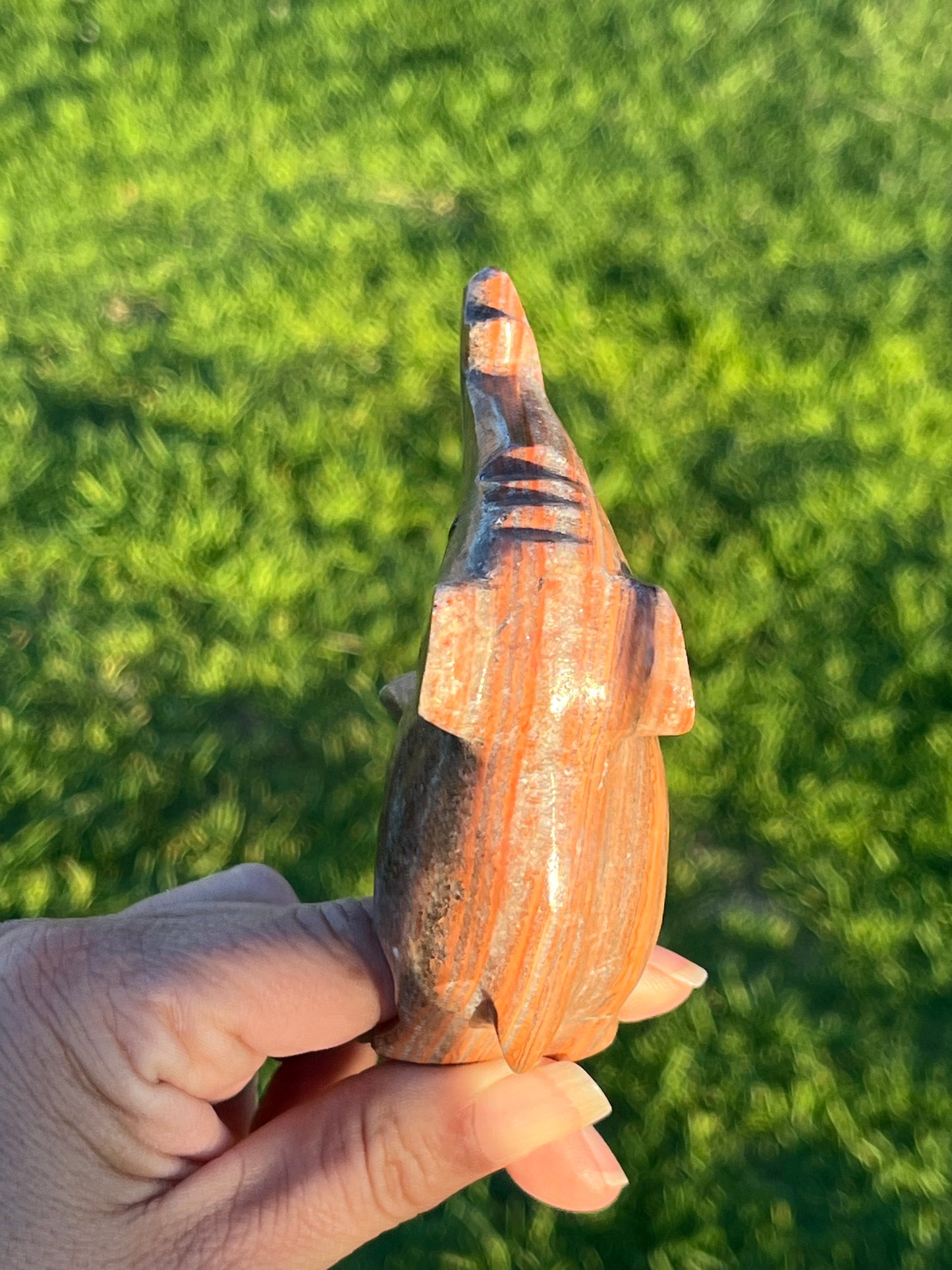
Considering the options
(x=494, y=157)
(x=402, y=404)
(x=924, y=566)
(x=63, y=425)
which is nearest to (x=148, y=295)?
(x=63, y=425)

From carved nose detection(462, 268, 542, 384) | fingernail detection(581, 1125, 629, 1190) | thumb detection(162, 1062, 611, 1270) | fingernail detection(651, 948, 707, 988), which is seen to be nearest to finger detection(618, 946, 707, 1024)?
fingernail detection(651, 948, 707, 988)

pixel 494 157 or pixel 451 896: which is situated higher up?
pixel 494 157

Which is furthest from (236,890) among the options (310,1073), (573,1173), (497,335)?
(497,335)

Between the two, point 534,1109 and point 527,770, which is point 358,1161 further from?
point 527,770

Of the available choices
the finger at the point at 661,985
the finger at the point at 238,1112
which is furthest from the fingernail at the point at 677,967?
the finger at the point at 238,1112

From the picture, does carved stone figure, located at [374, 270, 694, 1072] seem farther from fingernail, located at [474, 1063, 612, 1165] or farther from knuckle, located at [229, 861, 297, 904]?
knuckle, located at [229, 861, 297, 904]

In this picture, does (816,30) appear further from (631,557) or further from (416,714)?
(416,714)
